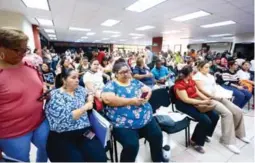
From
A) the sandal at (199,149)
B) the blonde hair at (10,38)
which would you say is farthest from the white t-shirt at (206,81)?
the blonde hair at (10,38)

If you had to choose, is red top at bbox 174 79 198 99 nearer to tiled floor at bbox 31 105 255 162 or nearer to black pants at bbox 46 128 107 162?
tiled floor at bbox 31 105 255 162

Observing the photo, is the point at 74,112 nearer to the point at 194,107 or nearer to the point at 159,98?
the point at 159,98

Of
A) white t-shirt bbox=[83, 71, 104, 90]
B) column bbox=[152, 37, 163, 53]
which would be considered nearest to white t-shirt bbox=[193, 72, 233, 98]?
white t-shirt bbox=[83, 71, 104, 90]

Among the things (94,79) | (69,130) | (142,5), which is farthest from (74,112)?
(142,5)

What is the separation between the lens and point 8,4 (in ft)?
14.1

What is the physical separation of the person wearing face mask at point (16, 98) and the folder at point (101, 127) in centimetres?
46

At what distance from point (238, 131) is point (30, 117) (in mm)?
2677

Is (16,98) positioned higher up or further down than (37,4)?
further down

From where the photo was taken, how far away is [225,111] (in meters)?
2.18

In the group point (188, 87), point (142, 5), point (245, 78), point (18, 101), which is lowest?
point (245, 78)

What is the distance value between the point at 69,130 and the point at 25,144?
0.33 meters

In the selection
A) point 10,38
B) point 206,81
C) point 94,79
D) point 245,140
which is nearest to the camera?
point 10,38

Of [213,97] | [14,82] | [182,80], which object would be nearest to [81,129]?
A: [14,82]

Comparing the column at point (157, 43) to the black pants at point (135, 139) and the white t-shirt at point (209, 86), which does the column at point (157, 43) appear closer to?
the white t-shirt at point (209, 86)
